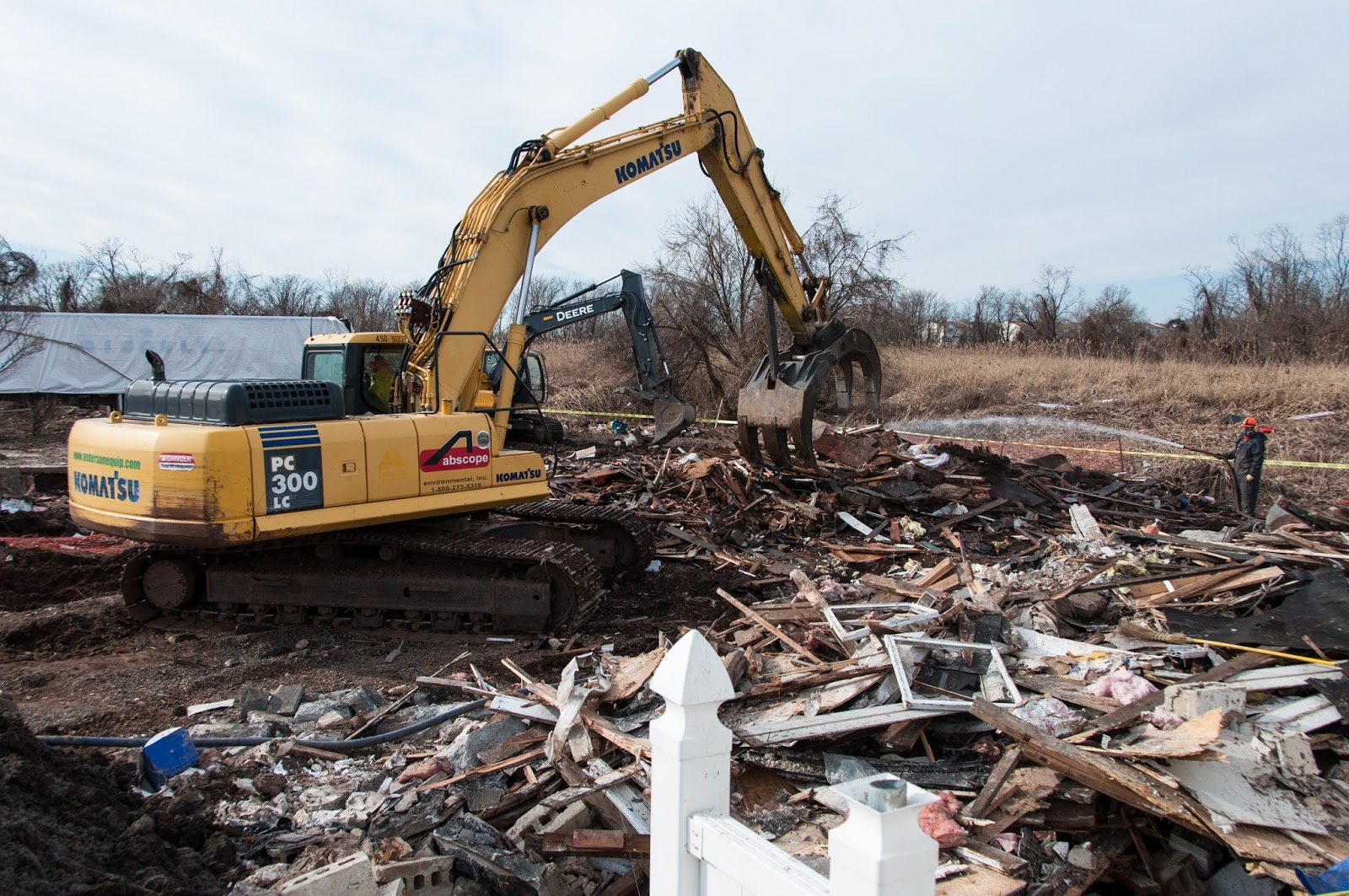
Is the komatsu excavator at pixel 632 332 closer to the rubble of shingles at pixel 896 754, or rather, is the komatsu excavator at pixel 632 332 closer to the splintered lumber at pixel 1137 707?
the rubble of shingles at pixel 896 754

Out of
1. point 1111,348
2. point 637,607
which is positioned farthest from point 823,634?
point 1111,348

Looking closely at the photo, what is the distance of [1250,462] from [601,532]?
9261 mm

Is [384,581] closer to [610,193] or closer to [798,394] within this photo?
[610,193]

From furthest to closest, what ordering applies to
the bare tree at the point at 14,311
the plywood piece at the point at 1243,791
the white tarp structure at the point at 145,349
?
the white tarp structure at the point at 145,349, the bare tree at the point at 14,311, the plywood piece at the point at 1243,791

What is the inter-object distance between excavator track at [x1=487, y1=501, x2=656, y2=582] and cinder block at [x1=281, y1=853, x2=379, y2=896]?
16.5ft

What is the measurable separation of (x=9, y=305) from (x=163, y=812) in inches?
814

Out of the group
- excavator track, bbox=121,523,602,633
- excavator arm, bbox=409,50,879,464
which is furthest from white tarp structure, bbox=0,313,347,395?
excavator track, bbox=121,523,602,633

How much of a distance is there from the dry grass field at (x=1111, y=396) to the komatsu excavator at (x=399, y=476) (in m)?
11.2

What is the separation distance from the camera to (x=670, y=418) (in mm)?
13078

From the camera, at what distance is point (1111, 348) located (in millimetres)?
27422

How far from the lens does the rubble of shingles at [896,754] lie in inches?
143

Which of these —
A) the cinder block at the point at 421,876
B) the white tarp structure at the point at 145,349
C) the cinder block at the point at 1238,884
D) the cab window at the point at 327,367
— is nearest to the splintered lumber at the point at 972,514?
the cinder block at the point at 1238,884

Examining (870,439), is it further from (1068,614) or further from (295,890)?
(295,890)

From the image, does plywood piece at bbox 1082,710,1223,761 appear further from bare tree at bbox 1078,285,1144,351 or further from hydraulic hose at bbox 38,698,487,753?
bare tree at bbox 1078,285,1144,351
